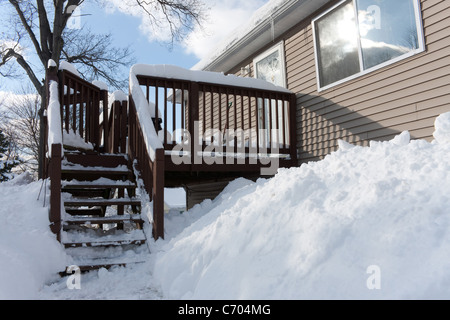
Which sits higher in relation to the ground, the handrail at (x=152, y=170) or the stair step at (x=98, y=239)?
the handrail at (x=152, y=170)

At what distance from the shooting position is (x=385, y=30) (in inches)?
194

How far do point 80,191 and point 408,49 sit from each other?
5.99 meters

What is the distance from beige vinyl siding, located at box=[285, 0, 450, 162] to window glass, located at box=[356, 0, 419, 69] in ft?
0.60

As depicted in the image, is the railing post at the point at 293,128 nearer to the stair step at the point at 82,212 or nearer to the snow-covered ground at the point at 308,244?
the snow-covered ground at the point at 308,244

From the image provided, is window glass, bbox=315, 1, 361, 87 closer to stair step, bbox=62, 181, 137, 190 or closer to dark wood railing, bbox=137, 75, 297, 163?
dark wood railing, bbox=137, 75, 297, 163

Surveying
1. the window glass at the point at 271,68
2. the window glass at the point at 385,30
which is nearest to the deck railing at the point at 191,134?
the window glass at the point at 271,68

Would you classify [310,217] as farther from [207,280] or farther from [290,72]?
[290,72]

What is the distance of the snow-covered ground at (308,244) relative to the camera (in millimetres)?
1979

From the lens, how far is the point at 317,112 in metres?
6.27

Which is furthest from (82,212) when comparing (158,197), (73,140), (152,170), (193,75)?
(193,75)

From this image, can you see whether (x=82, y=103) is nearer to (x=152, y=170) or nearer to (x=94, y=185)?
(x=94, y=185)

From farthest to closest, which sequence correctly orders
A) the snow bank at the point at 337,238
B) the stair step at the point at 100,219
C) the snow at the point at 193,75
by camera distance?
1. the snow at the point at 193,75
2. the stair step at the point at 100,219
3. the snow bank at the point at 337,238

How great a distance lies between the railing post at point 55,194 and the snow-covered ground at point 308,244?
113 mm
